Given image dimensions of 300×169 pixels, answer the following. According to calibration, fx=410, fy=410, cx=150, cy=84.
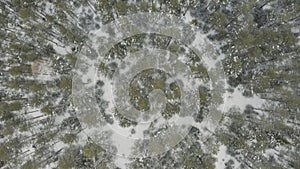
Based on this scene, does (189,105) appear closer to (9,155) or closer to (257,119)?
(257,119)

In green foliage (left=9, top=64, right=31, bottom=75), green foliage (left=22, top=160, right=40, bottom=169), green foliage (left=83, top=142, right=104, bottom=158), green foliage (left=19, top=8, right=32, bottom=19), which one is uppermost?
green foliage (left=19, top=8, right=32, bottom=19)

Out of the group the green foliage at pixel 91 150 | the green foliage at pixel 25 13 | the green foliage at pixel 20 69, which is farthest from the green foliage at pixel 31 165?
the green foliage at pixel 25 13

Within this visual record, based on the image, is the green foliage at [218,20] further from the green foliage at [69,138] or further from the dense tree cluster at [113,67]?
the green foliage at [69,138]

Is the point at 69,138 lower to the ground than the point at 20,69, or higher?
lower

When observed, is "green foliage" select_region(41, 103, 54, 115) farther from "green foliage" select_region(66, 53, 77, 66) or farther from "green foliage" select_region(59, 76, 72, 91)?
"green foliage" select_region(66, 53, 77, 66)

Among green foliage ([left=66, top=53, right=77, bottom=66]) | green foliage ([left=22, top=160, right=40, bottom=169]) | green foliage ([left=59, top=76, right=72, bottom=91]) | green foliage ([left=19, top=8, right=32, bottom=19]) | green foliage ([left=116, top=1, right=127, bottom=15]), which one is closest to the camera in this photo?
green foliage ([left=19, top=8, right=32, bottom=19])

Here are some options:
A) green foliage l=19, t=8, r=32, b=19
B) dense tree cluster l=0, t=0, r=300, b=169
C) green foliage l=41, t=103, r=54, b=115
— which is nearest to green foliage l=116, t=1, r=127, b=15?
dense tree cluster l=0, t=0, r=300, b=169

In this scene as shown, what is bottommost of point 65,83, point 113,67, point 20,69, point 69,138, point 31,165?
point 31,165

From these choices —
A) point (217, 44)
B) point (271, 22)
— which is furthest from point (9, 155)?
point (271, 22)

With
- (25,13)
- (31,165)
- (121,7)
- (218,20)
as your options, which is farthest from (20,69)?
(218,20)

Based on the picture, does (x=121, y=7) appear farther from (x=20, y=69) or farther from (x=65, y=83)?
(x=20, y=69)

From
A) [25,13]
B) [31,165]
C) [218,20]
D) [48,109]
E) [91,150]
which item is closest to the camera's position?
[25,13]

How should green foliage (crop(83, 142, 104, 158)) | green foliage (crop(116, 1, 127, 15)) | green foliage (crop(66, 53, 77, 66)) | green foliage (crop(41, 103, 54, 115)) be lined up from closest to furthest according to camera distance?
green foliage (crop(116, 1, 127, 15)) < green foliage (crop(83, 142, 104, 158)) < green foliage (crop(41, 103, 54, 115)) < green foliage (crop(66, 53, 77, 66))
